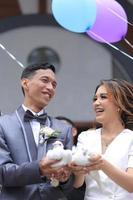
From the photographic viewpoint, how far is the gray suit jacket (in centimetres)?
218

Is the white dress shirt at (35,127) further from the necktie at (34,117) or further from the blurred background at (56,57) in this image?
the blurred background at (56,57)

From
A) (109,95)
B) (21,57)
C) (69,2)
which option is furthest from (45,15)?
(109,95)

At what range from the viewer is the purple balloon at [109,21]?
126 inches

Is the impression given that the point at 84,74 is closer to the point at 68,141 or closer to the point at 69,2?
the point at 69,2

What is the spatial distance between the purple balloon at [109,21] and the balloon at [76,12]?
5cm

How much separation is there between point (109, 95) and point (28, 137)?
0.46 meters

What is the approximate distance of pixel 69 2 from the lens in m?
A: 3.16

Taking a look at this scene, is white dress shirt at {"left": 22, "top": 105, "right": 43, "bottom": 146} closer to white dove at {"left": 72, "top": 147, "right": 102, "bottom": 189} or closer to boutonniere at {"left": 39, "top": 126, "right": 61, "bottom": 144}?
boutonniere at {"left": 39, "top": 126, "right": 61, "bottom": 144}

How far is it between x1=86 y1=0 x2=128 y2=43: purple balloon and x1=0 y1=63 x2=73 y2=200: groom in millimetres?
805

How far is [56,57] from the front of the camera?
523cm

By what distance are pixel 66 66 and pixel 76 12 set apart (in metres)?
2.04

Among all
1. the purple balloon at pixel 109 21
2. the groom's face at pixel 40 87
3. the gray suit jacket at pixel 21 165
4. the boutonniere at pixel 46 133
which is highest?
the purple balloon at pixel 109 21

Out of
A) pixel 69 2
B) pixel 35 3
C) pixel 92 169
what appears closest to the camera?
pixel 92 169

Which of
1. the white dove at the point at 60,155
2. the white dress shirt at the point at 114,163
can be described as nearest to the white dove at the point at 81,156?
the white dove at the point at 60,155
